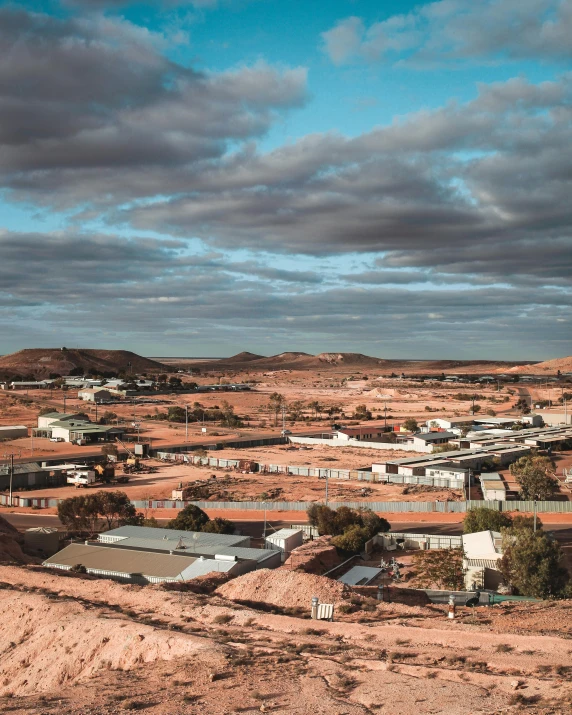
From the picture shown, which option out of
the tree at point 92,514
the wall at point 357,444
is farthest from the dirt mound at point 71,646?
the wall at point 357,444

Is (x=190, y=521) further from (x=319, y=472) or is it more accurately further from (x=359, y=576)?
(x=319, y=472)

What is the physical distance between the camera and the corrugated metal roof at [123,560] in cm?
2625

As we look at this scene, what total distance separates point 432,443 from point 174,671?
61.9 metres


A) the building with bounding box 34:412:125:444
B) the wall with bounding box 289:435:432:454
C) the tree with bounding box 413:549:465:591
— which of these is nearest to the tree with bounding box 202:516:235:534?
the tree with bounding box 413:549:465:591

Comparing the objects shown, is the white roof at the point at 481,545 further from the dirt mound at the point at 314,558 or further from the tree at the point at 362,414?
the tree at the point at 362,414

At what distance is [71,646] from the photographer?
1706 cm

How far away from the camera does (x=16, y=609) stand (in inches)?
770

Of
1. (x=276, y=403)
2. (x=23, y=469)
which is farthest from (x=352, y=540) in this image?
(x=276, y=403)

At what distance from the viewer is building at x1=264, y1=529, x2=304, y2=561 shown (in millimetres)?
32031

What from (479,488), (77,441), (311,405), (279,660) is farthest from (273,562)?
(311,405)

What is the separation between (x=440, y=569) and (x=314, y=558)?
17.6 feet

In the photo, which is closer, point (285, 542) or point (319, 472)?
point (285, 542)

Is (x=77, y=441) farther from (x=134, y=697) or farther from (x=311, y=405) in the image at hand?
(x=134, y=697)

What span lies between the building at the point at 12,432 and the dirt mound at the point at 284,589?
2544 inches
